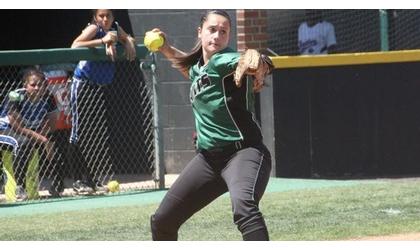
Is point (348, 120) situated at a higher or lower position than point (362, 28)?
lower

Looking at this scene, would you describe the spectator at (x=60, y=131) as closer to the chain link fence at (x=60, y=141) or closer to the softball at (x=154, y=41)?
the chain link fence at (x=60, y=141)

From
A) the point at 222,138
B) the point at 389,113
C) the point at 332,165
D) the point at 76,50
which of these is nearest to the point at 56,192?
the point at 76,50

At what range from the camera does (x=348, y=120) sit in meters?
12.6

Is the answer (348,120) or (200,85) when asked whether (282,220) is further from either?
(348,120)

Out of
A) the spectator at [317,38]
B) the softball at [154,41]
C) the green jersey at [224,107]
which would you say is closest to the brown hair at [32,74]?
the softball at [154,41]

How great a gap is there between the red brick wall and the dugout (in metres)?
0.69

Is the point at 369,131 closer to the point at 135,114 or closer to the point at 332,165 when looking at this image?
the point at 332,165

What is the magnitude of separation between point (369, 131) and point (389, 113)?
323 millimetres

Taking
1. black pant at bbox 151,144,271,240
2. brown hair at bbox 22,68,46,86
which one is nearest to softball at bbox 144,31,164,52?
black pant at bbox 151,144,271,240

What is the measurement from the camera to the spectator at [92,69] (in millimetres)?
11414

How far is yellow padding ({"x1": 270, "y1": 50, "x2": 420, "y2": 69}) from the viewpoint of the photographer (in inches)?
492

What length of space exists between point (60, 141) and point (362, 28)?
504 centimetres

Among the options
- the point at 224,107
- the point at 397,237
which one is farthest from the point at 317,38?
the point at 224,107
